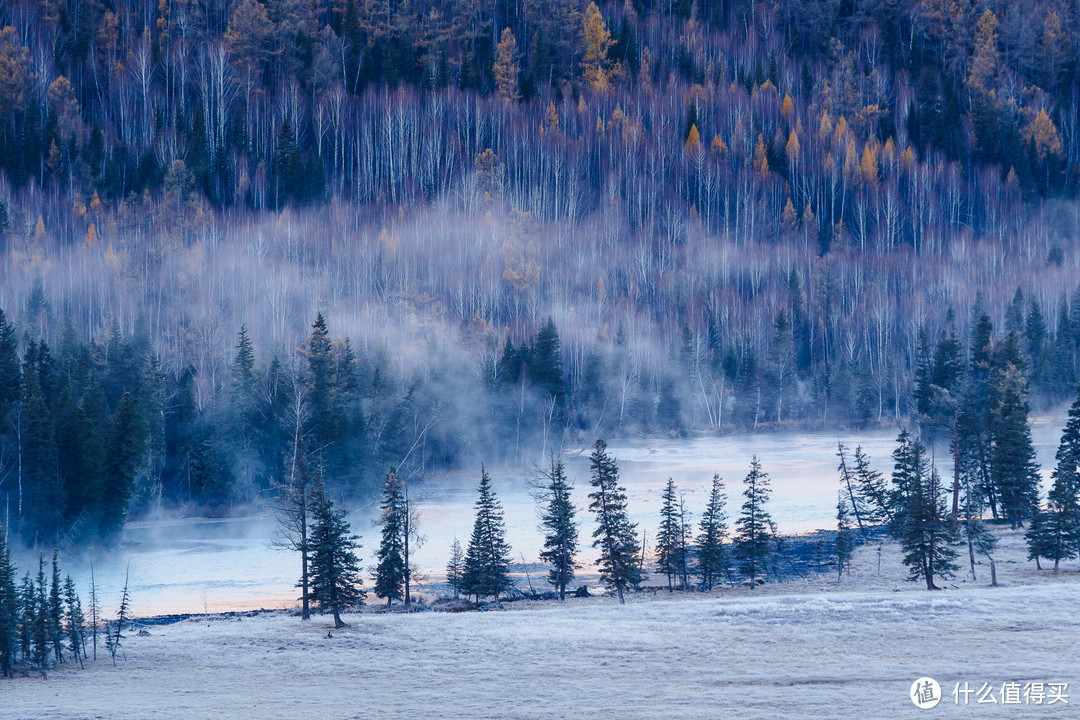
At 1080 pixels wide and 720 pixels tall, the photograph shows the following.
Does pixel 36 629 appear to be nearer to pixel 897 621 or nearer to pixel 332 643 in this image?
pixel 332 643

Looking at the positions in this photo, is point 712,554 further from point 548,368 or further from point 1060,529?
point 548,368

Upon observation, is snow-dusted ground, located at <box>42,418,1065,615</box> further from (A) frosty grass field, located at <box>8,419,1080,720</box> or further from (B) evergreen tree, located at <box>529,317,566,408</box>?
(B) evergreen tree, located at <box>529,317,566,408</box>

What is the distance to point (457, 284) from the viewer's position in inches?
5290

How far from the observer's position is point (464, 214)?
6250 inches

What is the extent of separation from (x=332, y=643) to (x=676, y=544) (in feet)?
59.7

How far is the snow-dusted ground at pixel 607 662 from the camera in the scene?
25562mm

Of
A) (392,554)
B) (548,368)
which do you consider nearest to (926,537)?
(392,554)

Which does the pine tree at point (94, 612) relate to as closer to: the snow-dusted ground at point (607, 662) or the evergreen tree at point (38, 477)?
the snow-dusted ground at point (607, 662)

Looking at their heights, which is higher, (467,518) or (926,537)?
(926,537)

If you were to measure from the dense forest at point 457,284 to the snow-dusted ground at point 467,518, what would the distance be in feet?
12.2

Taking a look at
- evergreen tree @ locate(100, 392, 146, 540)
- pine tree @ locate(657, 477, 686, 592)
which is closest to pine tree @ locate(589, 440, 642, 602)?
pine tree @ locate(657, 477, 686, 592)

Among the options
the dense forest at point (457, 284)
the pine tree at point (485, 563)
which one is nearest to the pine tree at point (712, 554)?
the pine tree at point (485, 563)

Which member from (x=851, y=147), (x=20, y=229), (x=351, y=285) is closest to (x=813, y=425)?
(x=351, y=285)

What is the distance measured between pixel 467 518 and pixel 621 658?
39071 mm
